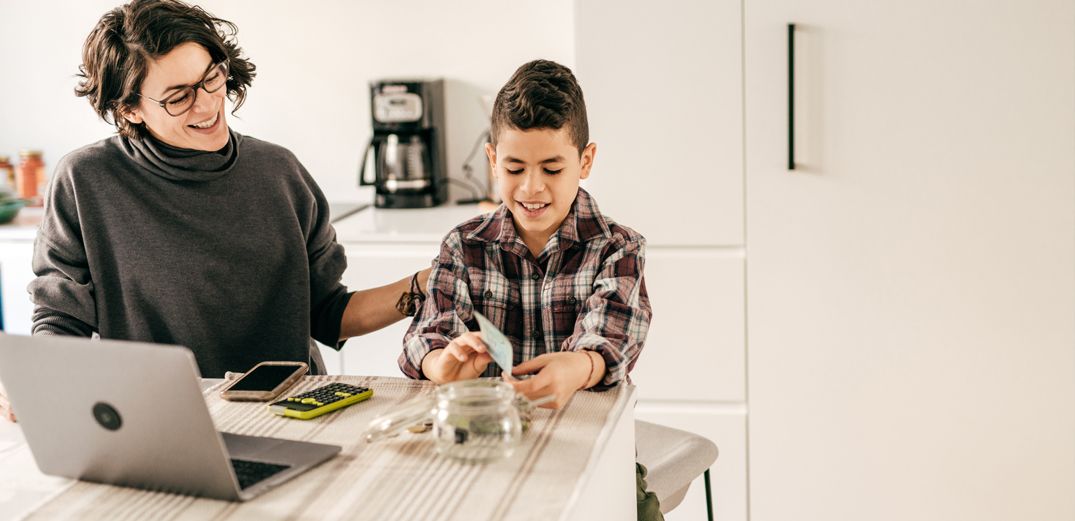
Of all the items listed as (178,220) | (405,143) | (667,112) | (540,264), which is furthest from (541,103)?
(405,143)

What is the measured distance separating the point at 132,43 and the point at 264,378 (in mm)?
626

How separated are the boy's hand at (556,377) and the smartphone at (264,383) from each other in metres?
0.32

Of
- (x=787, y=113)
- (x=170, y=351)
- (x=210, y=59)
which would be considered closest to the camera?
(x=170, y=351)

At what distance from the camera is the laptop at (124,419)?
103 centimetres

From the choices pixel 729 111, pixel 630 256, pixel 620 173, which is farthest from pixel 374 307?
pixel 729 111

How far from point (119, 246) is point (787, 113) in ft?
4.65

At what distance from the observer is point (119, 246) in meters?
1.80

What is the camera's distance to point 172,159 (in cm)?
180

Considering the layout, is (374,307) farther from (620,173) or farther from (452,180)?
(452,180)

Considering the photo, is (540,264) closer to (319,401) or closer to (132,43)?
(319,401)

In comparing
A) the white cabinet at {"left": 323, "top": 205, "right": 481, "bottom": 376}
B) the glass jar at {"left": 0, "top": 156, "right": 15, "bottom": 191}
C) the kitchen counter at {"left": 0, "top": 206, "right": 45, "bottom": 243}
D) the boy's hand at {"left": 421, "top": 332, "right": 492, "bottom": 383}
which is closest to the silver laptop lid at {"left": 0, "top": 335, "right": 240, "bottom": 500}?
the boy's hand at {"left": 421, "top": 332, "right": 492, "bottom": 383}

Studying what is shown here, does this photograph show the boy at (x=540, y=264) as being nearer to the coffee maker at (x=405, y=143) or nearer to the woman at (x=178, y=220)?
the woman at (x=178, y=220)

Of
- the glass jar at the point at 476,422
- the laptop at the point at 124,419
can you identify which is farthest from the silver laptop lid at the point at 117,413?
the glass jar at the point at 476,422

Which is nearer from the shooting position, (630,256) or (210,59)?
(630,256)
